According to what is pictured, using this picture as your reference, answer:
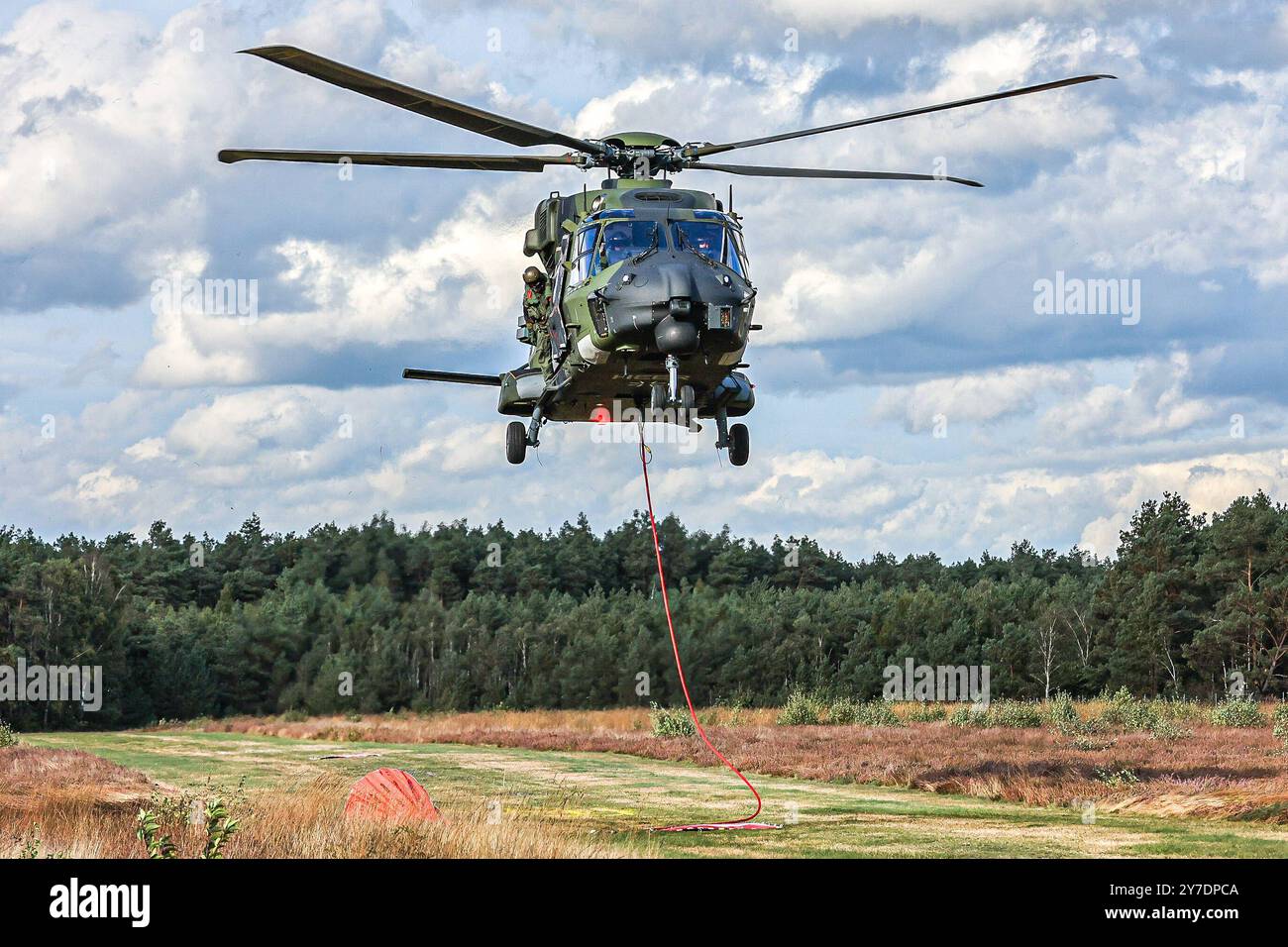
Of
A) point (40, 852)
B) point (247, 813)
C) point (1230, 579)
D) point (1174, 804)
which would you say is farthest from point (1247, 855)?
point (1230, 579)

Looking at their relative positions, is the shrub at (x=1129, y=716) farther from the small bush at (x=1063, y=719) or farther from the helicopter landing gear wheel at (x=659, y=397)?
the helicopter landing gear wheel at (x=659, y=397)

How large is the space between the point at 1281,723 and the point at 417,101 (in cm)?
4041

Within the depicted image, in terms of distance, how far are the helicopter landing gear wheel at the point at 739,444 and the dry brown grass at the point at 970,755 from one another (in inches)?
474

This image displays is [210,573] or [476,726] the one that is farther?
[210,573]

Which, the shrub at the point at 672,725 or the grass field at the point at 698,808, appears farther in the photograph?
the shrub at the point at 672,725

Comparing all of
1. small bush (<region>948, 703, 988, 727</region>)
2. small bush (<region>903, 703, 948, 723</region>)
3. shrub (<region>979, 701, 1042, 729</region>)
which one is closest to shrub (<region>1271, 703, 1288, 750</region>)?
shrub (<region>979, 701, 1042, 729</region>)

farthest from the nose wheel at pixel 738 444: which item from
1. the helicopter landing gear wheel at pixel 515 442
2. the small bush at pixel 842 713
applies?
the small bush at pixel 842 713

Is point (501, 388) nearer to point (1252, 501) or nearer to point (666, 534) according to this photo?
point (1252, 501)

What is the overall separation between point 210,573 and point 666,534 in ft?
98.8

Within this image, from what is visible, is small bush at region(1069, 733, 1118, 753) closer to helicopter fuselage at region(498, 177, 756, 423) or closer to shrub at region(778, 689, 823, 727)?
shrub at region(778, 689, 823, 727)

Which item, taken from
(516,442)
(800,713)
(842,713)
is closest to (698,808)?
(516,442)

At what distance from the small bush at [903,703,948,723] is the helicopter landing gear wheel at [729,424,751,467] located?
115ft

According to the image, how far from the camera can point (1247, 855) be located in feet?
68.7

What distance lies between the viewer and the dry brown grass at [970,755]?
94.6 feet
